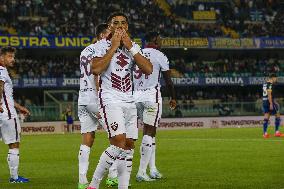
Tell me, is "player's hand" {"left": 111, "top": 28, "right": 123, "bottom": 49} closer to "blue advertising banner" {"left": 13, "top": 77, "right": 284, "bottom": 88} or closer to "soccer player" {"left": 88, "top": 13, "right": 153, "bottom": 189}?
"soccer player" {"left": 88, "top": 13, "right": 153, "bottom": 189}

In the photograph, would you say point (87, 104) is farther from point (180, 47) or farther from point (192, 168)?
point (180, 47)

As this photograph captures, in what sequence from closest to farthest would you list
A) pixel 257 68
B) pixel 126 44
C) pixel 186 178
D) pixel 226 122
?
pixel 126 44 < pixel 186 178 < pixel 226 122 < pixel 257 68

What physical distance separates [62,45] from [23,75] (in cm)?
392

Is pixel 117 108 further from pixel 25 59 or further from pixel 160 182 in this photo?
pixel 25 59

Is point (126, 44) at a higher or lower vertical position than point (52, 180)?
higher

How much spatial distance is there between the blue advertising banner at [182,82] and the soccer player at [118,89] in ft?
143

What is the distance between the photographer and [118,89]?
971cm

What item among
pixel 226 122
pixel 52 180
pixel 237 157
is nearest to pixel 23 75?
pixel 226 122

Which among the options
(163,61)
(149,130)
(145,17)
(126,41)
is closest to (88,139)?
(149,130)

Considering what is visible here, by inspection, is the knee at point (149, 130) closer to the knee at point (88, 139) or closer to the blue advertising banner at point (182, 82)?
the knee at point (88, 139)

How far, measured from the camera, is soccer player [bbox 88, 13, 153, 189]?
9.55 metres

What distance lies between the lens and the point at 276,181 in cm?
1273

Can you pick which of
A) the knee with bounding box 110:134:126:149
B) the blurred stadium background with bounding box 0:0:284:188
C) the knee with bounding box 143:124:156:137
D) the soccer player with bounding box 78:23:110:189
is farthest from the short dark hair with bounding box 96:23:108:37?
the blurred stadium background with bounding box 0:0:284:188

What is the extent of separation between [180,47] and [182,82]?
2.91 m
